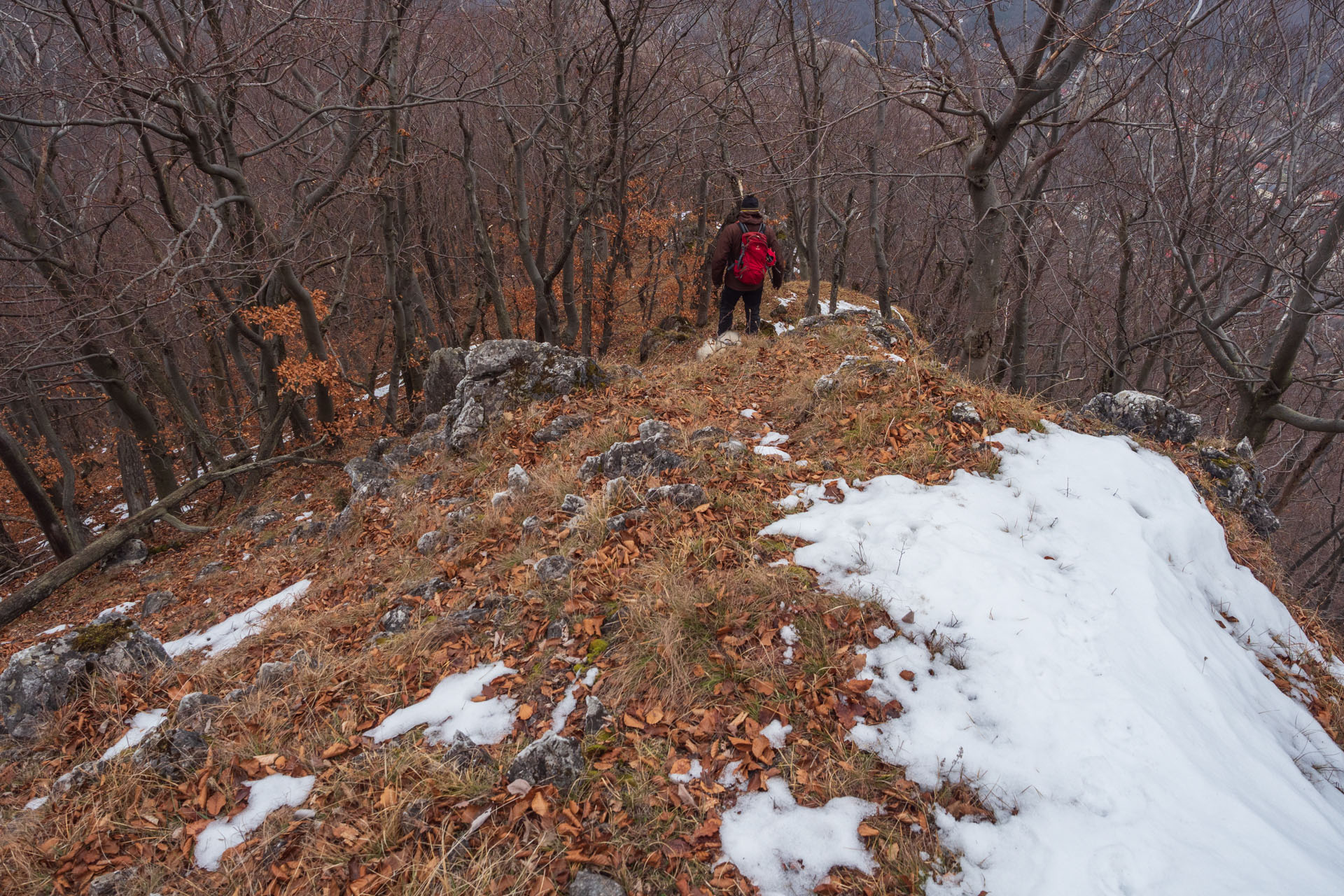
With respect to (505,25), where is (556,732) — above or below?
below

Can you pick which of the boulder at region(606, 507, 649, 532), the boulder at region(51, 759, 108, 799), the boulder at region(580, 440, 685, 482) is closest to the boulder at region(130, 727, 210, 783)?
the boulder at region(51, 759, 108, 799)

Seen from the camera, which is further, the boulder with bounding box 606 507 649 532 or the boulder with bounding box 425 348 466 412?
the boulder with bounding box 425 348 466 412

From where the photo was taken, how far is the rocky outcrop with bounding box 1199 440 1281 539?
17.2 ft

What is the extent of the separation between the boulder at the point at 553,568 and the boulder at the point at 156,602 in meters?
5.68

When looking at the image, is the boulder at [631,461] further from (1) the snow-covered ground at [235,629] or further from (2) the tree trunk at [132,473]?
(2) the tree trunk at [132,473]

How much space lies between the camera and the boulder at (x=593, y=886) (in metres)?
2.11

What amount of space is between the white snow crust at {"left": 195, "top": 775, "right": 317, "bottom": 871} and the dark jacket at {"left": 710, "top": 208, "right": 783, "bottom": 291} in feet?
26.0

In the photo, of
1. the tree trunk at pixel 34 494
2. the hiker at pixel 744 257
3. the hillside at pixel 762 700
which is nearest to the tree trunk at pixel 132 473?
the tree trunk at pixel 34 494

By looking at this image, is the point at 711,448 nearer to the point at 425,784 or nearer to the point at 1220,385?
the point at 425,784

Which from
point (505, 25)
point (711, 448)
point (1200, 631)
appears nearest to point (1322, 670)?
point (1200, 631)

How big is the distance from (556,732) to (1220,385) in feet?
38.2

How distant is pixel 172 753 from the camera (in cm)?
296

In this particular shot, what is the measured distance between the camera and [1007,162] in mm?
13344

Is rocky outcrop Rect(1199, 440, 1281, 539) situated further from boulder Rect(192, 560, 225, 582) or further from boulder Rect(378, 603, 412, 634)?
boulder Rect(192, 560, 225, 582)
